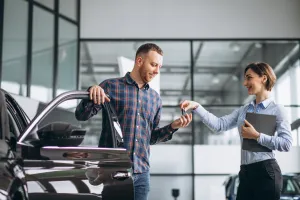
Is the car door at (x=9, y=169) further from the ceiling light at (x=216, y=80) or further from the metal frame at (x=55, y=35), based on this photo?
the ceiling light at (x=216, y=80)

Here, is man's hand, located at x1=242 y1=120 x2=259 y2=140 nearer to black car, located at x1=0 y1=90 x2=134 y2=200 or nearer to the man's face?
the man's face

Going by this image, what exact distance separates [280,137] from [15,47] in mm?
7961

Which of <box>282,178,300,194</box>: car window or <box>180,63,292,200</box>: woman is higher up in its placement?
<box>180,63,292,200</box>: woman

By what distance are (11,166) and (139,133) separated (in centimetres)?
126

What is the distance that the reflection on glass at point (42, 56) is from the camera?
1182cm

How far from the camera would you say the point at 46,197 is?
288cm

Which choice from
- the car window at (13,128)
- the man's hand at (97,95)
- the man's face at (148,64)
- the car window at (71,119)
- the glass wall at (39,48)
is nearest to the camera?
the man's hand at (97,95)

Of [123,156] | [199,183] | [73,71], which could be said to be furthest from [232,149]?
[123,156]

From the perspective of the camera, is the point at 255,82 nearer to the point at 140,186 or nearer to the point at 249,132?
the point at 249,132

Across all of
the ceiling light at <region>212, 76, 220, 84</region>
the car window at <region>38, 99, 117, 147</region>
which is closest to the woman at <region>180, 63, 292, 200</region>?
the car window at <region>38, 99, 117, 147</region>

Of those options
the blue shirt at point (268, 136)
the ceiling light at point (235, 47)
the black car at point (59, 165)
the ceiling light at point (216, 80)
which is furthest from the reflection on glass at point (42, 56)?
the black car at point (59, 165)

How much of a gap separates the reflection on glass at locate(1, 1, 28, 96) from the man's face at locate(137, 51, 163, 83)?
22.8 feet

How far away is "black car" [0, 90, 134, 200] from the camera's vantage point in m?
2.80

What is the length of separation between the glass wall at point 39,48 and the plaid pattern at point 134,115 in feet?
22.9
